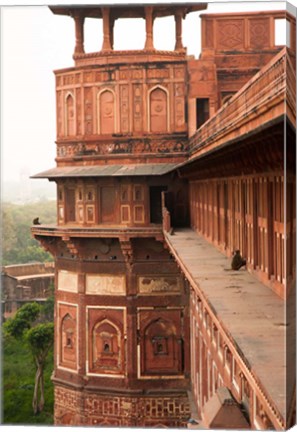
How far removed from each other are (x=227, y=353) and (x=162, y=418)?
9099mm

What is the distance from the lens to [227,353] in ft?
37.9

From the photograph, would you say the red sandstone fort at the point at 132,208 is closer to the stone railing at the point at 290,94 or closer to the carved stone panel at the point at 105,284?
the carved stone panel at the point at 105,284

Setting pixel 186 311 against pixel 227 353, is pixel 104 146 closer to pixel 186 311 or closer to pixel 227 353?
pixel 186 311

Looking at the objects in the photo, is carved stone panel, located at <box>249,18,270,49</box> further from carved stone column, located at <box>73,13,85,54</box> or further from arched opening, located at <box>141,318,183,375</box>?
arched opening, located at <box>141,318,183,375</box>

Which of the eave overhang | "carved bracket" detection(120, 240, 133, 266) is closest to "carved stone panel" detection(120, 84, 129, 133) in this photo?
the eave overhang

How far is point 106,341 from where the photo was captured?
2092 centimetres

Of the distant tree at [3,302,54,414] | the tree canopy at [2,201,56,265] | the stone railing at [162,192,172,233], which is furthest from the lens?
the distant tree at [3,302,54,414]

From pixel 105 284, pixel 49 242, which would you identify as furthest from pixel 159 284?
pixel 49 242

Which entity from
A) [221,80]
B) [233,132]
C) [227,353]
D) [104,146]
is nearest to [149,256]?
[104,146]

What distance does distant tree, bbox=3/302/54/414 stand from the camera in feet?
88.2

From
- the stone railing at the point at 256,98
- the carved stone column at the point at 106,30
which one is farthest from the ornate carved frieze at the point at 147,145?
the stone railing at the point at 256,98

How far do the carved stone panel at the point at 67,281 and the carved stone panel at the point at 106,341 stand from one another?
762 millimetres

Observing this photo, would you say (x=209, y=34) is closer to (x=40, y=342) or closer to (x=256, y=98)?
(x=256, y=98)

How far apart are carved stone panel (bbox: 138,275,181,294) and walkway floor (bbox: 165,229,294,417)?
8.26 metres
